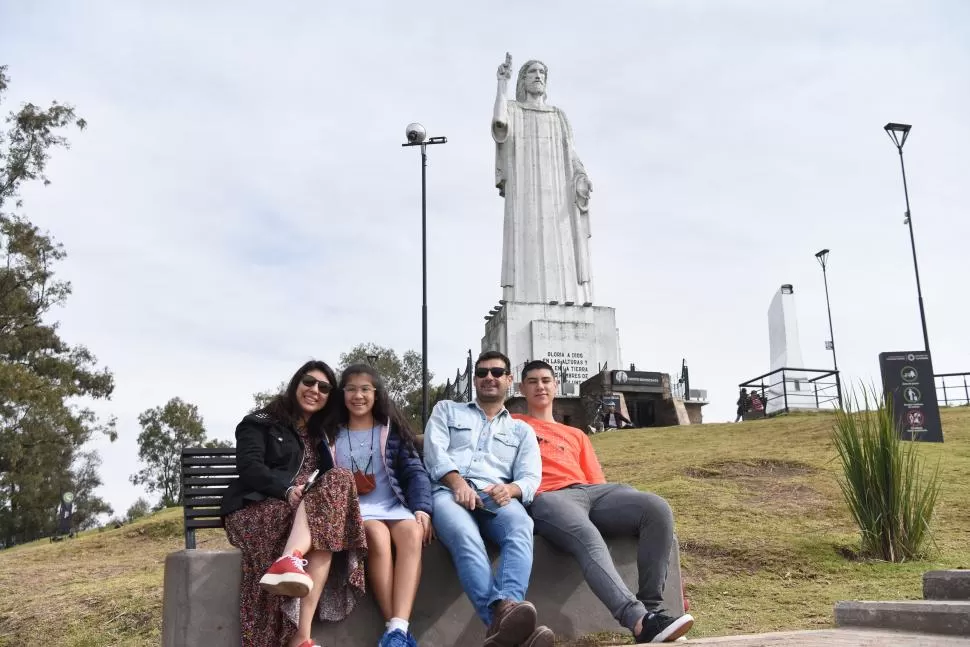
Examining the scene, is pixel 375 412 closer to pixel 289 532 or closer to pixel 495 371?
pixel 495 371

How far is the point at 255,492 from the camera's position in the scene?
4.22 metres

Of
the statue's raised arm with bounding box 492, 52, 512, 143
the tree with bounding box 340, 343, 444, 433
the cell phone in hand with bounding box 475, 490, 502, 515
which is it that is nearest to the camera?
the cell phone in hand with bounding box 475, 490, 502, 515

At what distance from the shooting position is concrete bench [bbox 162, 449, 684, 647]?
412 centimetres

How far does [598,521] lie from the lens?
184 inches

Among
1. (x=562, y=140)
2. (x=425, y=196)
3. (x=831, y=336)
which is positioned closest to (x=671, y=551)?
(x=425, y=196)

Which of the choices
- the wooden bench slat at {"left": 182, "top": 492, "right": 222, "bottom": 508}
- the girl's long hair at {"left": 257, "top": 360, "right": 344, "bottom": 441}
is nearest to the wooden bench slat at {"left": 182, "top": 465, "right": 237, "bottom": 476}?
the wooden bench slat at {"left": 182, "top": 492, "right": 222, "bottom": 508}

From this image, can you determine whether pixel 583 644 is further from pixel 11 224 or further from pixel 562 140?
pixel 562 140

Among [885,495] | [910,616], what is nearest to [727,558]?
[885,495]

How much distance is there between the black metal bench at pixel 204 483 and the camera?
4496 mm

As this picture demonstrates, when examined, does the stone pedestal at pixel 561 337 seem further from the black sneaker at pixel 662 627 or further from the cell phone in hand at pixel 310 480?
the black sneaker at pixel 662 627

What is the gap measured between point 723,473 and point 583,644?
6735 millimetres

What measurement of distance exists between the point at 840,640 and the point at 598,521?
1339 millimetres

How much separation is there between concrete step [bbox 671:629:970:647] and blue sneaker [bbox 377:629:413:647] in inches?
49.3

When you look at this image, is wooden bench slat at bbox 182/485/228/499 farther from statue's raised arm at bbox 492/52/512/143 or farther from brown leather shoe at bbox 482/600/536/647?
statue's raised arm at bbox 492/52/512/143
